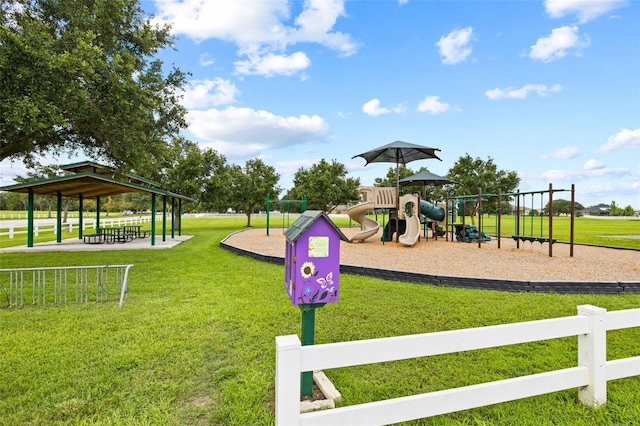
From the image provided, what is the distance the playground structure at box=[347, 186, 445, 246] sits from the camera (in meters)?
13.1

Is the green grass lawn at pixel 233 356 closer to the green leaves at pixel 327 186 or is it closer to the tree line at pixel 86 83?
the tree line at pixel 86 83

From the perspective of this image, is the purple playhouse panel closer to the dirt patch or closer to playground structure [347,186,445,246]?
the dirt patch

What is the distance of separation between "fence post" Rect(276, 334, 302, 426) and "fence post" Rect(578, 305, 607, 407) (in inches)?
87.0

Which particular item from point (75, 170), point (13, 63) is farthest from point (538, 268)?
point (75, 170)

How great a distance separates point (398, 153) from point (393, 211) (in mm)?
2648

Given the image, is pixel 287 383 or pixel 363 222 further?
pixel 363 222

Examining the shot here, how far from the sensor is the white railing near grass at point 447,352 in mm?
1895

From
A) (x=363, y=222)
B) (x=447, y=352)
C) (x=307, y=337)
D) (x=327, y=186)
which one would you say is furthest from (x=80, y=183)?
(x=327, y=186)

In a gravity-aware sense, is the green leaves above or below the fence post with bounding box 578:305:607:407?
above

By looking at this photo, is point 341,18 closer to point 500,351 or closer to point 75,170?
point 500,351

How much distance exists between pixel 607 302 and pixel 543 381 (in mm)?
4644

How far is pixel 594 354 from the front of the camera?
8.32 ft

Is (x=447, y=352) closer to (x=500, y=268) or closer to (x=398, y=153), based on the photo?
(x=500, y=268)

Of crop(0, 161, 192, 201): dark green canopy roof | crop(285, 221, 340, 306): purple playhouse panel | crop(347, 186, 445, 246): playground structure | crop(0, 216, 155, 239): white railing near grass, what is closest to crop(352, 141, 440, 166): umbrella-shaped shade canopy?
crop(347, 186, 445, 246): playground structure
